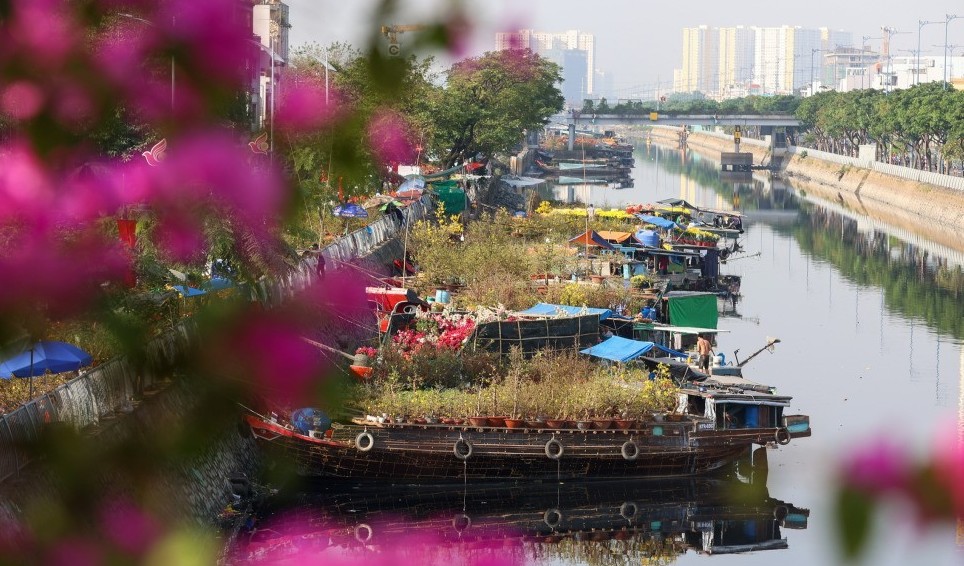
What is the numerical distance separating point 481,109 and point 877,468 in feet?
185

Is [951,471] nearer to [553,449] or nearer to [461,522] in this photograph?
[461,522]

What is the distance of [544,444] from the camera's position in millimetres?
19344

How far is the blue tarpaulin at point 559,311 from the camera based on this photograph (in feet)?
79.3

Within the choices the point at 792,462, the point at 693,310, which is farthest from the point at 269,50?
the point at 693,310

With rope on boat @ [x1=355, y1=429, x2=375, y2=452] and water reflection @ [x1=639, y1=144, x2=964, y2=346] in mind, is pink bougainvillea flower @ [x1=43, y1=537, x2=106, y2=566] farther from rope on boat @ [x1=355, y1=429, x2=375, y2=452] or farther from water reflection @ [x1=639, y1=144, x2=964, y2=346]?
water reflection @ [x1=639, y1=144, x2=964, y2=346]

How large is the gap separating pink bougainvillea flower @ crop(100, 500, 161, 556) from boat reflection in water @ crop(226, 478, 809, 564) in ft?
46.5

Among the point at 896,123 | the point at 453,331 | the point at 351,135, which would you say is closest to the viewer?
the point at 351,135

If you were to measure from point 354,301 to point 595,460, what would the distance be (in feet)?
53.4

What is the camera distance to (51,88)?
2396mm

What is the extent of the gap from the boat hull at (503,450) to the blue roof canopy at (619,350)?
7.66ft

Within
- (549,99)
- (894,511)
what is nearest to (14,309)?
(894,511)

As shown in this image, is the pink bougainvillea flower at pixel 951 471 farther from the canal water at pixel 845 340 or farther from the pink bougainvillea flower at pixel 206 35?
the pink bougainvillea flower at pixel 206 35

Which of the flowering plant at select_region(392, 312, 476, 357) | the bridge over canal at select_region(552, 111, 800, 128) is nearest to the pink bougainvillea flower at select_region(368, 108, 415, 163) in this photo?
the flowering plant at select_region(392, 312, 476, 357)

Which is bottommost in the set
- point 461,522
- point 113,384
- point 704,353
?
point 461,522
